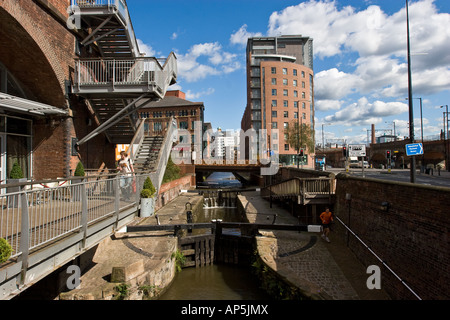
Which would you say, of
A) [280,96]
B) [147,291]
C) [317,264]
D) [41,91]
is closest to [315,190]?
[317,264]

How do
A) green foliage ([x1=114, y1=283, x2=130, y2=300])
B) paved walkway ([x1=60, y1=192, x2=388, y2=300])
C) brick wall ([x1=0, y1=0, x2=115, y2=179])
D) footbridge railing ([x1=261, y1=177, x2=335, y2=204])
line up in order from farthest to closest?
1. footbridge railing ([x1=261, y1=177, x2=335, y2=204])
2. brick wall ([x1=0, y1=0, x2=115, y2=179])
3. paved walkway ([x1=60, y1=192, x2=388, y2=300])
4. green foliage ([x1=114, y1=283, x2=130, y2=300])

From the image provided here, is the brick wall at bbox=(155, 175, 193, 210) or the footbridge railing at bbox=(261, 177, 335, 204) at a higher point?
the footbridge railing at bbox=(261, 177, 335, 204)

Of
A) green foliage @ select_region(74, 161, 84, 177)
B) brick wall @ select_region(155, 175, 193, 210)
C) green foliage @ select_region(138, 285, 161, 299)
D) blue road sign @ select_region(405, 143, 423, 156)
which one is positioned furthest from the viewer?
brick wall @ select_region(155, 175, 193, 210)

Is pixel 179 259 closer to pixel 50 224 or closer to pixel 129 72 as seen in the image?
pixel 50 224

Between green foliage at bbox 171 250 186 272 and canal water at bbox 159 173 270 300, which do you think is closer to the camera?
canal water at bbox 159 173 270 300

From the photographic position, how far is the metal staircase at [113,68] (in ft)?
40.4

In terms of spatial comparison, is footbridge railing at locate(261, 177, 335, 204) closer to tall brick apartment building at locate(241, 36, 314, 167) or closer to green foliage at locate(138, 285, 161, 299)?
green foliage at locate(138, 285, 161, 299)

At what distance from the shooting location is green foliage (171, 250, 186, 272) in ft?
35.6

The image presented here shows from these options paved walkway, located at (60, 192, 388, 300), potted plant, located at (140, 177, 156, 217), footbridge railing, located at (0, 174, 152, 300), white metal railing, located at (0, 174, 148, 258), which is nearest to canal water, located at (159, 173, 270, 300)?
paved walkway, located at (60, 192, 388, 300)

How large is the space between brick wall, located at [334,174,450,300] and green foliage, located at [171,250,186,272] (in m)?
6.63

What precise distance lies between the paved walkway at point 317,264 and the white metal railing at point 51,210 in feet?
17.9

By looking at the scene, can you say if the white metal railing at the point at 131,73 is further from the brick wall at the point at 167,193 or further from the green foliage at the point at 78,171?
the brick wall at the point at 167,193

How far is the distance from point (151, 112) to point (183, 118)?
8.46 metres

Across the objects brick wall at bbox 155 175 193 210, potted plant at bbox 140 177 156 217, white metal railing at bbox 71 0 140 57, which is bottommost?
brick wall at bbox 155 175 193 210
